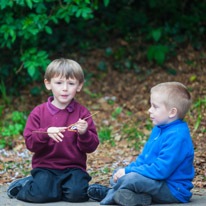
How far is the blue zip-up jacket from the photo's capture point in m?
3.19

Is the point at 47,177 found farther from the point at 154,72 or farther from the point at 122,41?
the point at 122,41

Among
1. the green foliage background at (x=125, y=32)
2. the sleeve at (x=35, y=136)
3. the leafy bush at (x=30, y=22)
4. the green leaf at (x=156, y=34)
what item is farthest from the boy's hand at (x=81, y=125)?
the green leaf at (x=156, y=34)

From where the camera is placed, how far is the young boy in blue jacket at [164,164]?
3.21 metres

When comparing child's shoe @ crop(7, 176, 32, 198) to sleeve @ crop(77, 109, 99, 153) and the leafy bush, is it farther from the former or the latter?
the leafy bush

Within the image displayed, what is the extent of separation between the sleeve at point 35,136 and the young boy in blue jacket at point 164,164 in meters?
0.72

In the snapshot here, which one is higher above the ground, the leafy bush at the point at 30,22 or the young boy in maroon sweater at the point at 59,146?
the leafy bush at the point at 30,22

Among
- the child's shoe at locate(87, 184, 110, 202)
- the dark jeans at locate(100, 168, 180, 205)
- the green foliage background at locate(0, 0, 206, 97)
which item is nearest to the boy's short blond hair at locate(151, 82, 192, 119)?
the dark jeans at locate(100, 168, 180, 205)

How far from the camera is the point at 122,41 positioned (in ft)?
25.2

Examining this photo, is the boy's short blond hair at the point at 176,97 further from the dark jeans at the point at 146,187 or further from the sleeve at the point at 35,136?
the sleeve at the point at 35,136

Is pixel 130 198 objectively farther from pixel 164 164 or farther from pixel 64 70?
pixel 64 70

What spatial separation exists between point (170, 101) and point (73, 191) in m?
1.16

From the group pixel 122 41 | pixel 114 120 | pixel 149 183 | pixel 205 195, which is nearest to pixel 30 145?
pixel 149 183

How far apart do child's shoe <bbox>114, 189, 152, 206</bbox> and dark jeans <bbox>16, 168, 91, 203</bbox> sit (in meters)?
0.42

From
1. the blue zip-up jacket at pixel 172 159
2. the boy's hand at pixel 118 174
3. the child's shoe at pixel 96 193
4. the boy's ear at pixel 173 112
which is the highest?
the boy's ear at pixel 173 112
